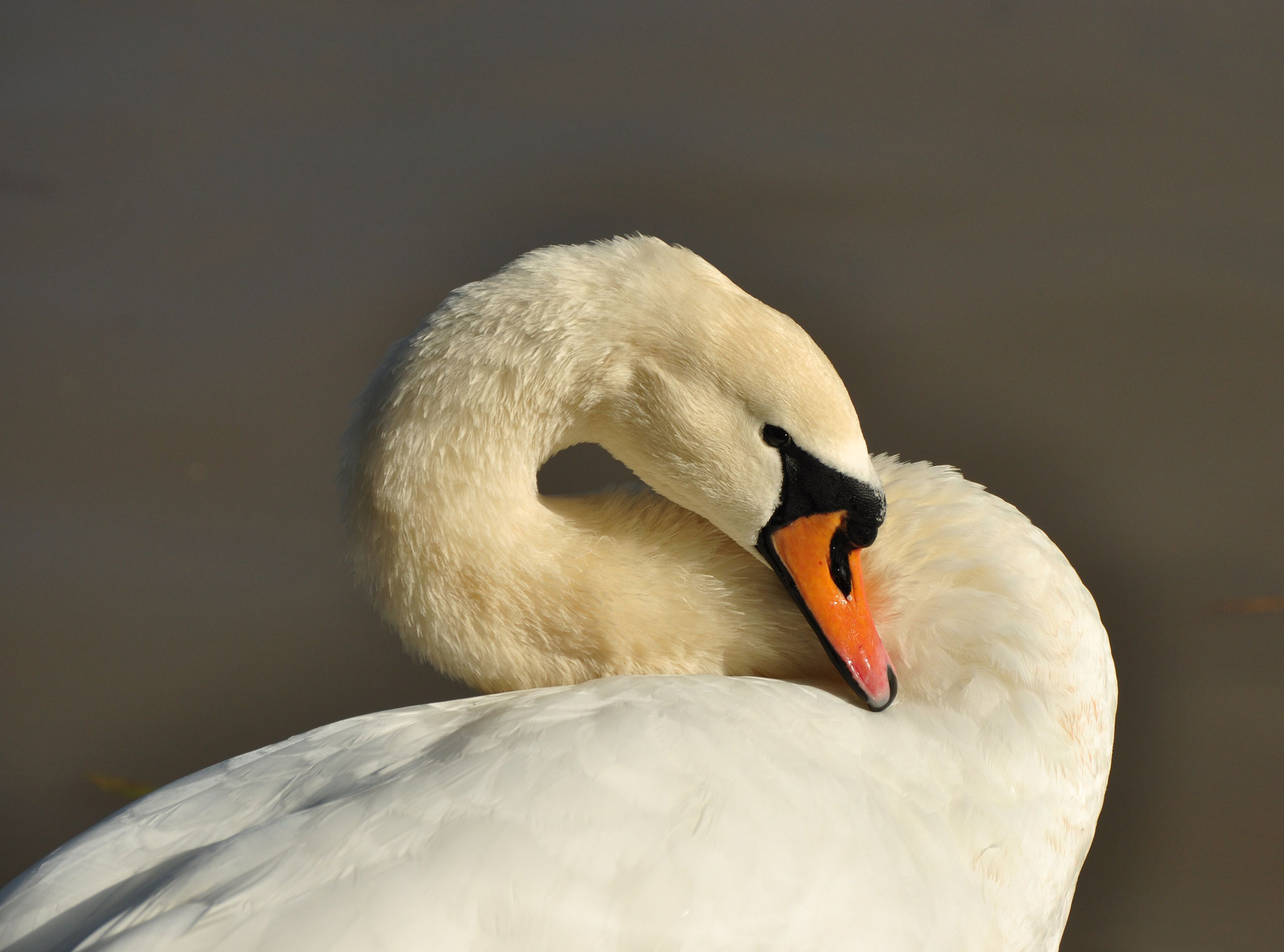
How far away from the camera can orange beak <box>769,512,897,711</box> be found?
1823 mm

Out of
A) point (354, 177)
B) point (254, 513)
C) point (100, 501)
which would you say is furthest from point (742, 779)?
point (354, 177)

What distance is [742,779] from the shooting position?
1602 mm

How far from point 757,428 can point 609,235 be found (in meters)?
1.91

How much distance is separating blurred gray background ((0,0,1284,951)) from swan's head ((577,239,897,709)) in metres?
1.04

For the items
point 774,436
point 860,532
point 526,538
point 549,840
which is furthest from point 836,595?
point 549,840

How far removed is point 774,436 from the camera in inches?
71.6

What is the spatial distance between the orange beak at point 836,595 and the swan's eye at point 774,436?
12 cm

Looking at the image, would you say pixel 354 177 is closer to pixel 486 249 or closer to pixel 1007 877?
pixel 486 249

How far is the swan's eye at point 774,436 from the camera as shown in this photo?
180cm

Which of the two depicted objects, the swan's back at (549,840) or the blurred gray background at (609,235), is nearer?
the swan's back at (549,840)

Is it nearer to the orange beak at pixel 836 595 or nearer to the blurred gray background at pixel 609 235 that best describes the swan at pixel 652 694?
the orange beak at pixel 836 595

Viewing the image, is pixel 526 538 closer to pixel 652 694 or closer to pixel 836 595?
pixel 652 694

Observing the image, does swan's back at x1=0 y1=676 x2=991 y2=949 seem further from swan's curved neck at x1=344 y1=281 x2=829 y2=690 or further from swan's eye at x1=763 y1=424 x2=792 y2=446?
swan's eye at x1=763 y1=424 x2=792 y2=446

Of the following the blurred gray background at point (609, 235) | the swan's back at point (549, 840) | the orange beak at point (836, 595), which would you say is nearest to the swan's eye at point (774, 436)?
the orange beak at point (836, 595)
